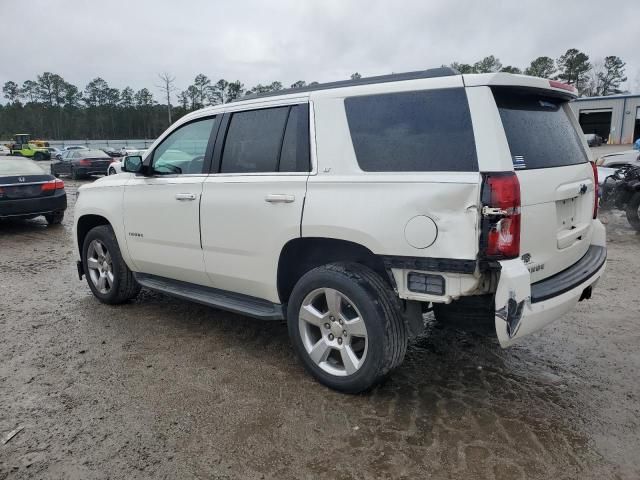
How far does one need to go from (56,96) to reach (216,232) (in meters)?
112

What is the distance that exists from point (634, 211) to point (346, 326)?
7.88 metres

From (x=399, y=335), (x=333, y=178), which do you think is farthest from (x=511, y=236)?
(x=333, y=178)

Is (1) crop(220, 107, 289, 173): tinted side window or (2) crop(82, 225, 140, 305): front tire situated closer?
(1) crop(220, 107, 289, 173): tinted side window

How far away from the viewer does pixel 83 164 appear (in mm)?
22578

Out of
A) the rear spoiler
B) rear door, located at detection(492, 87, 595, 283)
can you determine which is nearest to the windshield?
the rear spoiler

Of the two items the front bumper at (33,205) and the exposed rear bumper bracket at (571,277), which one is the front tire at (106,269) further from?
the front bumper at (33,205)

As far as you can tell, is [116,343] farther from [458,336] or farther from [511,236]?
[511,236]

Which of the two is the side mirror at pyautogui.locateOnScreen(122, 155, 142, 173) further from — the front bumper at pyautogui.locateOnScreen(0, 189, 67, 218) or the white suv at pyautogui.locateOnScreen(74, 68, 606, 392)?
the front bumper at pyautogui.locateOnScreen(0, 189, 67, 218)

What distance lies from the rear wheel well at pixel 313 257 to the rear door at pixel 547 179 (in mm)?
927

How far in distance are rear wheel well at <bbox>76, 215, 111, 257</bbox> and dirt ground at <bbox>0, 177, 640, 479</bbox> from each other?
94 centimetres

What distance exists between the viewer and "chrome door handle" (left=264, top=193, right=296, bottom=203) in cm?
333

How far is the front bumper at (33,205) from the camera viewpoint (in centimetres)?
937

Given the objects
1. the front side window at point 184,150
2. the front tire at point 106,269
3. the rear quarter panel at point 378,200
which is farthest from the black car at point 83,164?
the rear quarter panel at point 378,200

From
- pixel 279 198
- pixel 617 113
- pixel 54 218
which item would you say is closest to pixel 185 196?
pixel 279 198
